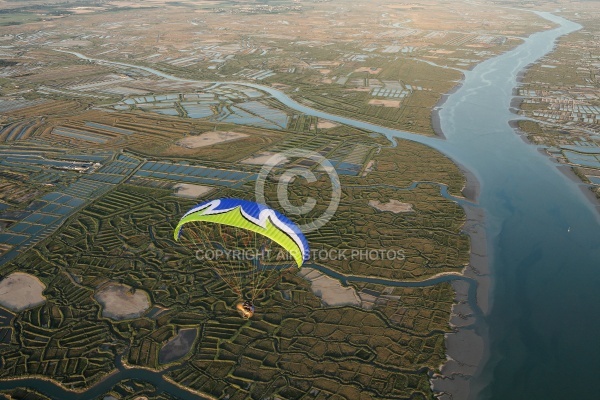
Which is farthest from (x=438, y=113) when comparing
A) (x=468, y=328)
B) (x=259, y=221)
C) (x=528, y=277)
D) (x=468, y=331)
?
(x=259, y=221)

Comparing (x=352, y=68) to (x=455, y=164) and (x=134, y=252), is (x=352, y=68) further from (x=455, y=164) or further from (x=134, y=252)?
(x=134, y=252)

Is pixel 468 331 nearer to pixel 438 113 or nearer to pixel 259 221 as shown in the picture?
pixel 259 221

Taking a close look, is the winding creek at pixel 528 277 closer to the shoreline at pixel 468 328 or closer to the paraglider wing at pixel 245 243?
the shoreline at pixel 468 328

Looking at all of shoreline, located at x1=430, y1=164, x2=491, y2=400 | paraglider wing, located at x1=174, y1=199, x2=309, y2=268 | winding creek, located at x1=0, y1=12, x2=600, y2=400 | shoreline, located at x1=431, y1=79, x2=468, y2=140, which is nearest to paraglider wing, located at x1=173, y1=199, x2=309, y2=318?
paraglider wing, located at x1=174, y1=199, x2=309, y2=268

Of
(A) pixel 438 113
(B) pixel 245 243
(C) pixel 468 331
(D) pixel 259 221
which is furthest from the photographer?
(A) pixel 438 113

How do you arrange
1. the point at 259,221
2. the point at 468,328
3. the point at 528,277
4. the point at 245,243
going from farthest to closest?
the point at 245,243, the point at 528,277, the point at 468,328, the point at 259,221

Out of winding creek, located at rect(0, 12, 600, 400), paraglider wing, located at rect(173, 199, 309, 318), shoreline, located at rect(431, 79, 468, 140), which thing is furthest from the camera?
shoreline, located at rect(431, 79, 468, 140)

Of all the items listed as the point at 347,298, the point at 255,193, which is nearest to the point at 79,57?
the point at 255,193

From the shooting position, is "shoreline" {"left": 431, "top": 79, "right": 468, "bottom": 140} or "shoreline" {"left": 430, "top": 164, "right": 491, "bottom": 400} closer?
"shoreline" {"left": 430, "top": 164, "right": 491, "bottom": 400}

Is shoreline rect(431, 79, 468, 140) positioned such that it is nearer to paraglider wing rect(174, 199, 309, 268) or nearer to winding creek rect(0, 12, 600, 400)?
winding creek rect(0, 12, 600, 400)

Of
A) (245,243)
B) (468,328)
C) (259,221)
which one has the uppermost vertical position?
(259,221)
